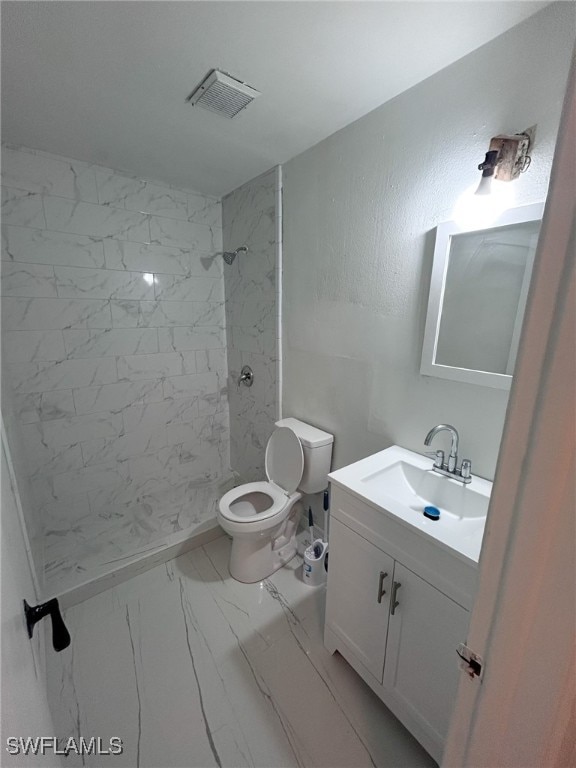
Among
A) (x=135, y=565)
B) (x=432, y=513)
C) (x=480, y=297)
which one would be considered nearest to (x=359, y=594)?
(x=432, y=513)

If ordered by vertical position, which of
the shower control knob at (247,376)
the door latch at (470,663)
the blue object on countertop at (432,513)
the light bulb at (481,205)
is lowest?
the blue object on countertop at (432,513)

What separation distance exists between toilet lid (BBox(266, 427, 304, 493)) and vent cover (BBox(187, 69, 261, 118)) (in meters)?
1.58

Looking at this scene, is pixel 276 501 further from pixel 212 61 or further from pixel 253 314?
pixel 212 61

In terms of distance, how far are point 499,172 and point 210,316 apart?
1.94 metres

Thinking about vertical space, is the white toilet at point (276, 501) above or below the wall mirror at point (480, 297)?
below

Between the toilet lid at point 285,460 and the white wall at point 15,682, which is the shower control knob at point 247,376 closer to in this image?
the toilet lid at point 285,460

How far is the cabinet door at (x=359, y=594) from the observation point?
112 centimetres

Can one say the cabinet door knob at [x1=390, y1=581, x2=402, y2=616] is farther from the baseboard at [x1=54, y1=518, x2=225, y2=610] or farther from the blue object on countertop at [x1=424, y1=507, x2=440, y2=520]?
the baseboard at [x1=54, y1=518, x2=225, y2=610]

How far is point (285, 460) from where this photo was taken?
194cm

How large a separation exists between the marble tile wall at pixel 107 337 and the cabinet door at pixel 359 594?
1514mm

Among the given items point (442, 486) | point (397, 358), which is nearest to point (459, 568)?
point (442, 486)

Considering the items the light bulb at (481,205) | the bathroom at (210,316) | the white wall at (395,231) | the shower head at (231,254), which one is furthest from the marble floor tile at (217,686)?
the shower head at (231,254)

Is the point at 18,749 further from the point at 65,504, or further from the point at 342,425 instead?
the point at 65,504

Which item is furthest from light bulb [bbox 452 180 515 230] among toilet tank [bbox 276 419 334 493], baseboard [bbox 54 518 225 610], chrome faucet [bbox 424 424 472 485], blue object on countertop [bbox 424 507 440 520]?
baseboard [bbox 54 518 225 610]
